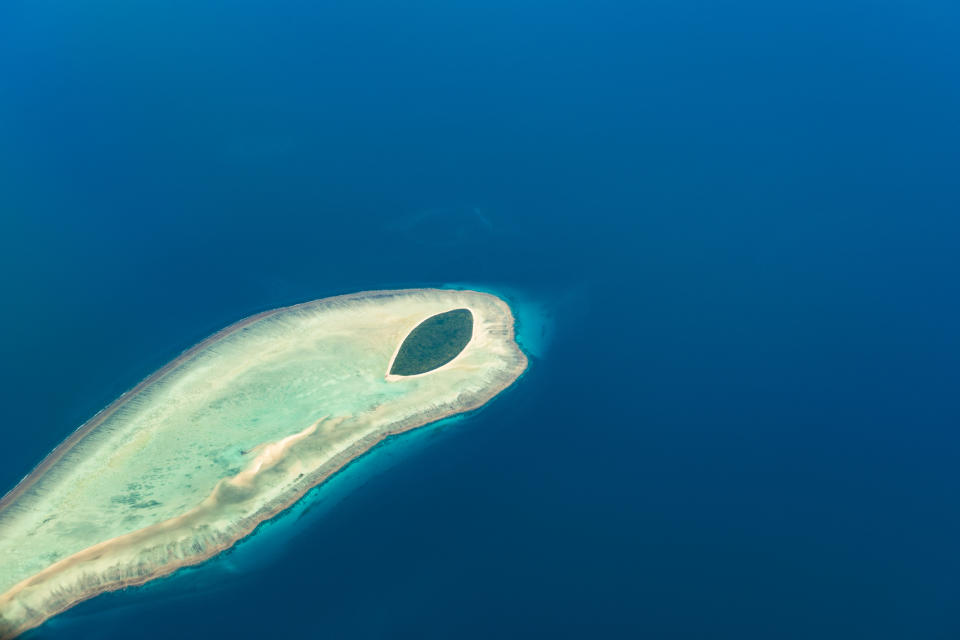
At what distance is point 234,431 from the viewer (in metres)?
78.9

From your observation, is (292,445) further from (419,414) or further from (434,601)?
(434,601)

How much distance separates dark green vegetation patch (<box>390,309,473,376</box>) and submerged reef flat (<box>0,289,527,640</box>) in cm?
18

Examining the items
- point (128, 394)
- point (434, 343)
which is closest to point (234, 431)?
point (128, 394)

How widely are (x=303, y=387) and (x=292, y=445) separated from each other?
7.95 metres

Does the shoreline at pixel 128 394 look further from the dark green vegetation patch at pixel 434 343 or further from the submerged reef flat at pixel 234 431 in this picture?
the dark green vegetation patch at pixel 434 343

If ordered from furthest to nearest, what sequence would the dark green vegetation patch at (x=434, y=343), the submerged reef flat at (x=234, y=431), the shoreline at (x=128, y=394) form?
the dark green vegetation patch at (x=434, y=343)
the shoreline at (x=128, y=394)
the submerged reef flat at (x=234, y=431)

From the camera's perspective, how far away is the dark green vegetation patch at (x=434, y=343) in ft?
286

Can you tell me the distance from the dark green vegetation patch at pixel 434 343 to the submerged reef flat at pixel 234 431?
0.60 feet

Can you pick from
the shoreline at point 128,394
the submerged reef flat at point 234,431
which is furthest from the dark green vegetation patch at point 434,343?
the shoreline at point 128,394

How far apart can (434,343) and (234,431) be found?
2670 cm

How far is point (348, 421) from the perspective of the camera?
8138 cm

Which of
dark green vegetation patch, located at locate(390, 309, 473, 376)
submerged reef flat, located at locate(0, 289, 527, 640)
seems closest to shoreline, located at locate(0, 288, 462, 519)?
submerged reef flat, located at locate(0, 289, 527, 640)

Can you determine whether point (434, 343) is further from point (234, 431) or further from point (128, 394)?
point (128, 394)

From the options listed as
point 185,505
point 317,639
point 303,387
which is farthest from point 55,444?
point 317,639
